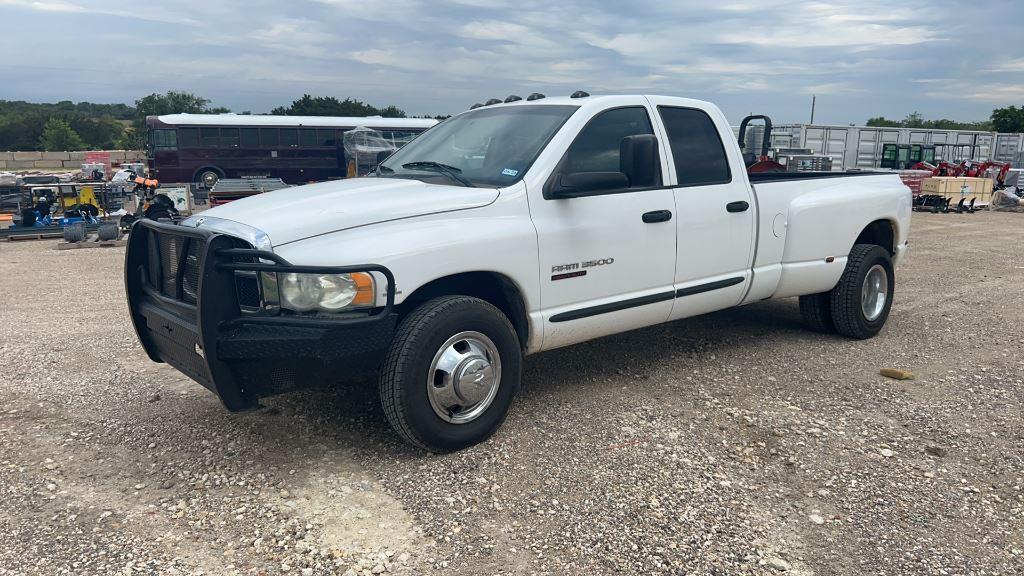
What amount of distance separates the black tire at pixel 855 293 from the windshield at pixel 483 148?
9.60ft

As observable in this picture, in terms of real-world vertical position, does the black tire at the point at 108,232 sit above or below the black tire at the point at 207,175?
below

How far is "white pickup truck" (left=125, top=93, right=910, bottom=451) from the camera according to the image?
336 cm

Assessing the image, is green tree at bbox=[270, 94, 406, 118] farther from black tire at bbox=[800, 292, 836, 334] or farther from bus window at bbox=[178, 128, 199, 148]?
black tire at bbox=[800, 292, 836, 334]

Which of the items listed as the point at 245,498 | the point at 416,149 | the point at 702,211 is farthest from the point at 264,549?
the point at 702,211

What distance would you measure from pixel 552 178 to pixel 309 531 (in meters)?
2.20

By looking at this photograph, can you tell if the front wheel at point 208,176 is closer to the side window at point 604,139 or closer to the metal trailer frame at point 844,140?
the metal trailer frame at point 844,140

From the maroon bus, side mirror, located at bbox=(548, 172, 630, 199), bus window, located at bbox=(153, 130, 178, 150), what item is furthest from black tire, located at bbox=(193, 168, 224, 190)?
side mirror, located at bbox=(548, 172, 630, 199)

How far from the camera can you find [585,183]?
398cm

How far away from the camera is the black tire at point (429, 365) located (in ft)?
11.4

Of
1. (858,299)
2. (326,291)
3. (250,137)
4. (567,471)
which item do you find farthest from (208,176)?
(567,471)

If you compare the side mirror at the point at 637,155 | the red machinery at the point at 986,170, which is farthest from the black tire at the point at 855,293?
the red machinery at the point at 986,170

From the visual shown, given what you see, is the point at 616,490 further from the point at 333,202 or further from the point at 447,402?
the point at 333,202

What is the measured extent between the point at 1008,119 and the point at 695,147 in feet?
196

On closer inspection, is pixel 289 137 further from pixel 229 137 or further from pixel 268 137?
pixel 229 137
